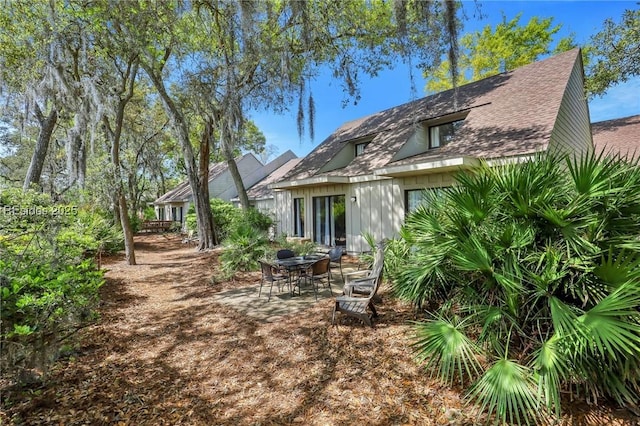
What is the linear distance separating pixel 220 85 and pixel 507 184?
10582mm

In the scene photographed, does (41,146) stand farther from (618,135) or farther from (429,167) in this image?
(618,135)

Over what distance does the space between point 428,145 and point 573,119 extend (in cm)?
464

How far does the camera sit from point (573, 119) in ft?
32.7

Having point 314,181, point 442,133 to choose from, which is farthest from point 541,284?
point 314,181

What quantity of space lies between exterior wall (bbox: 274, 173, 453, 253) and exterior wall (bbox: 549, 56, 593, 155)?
3.37 metres

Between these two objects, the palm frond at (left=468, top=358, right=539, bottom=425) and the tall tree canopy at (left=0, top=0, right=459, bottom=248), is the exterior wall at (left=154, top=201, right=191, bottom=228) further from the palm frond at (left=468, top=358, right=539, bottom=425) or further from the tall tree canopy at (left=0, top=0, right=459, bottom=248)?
the palm frond at (left=468, top=358, right=539, bottom=425)

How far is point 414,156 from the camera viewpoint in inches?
409

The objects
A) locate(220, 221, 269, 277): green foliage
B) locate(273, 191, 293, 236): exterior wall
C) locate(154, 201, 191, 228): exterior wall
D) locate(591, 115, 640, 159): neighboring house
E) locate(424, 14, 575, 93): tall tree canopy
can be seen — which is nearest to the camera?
locate(220, 221, 269, 277): green foliage

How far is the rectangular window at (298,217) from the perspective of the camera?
46.4ft

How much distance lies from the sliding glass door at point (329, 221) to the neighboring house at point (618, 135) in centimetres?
1248

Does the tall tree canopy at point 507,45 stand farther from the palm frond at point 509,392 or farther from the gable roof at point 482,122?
the palm frond at point 509,392

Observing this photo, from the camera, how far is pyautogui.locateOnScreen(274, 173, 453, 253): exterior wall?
9.58m

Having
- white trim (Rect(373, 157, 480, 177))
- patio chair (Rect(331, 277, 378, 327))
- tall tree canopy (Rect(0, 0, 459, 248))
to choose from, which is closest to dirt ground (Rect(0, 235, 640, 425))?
patio chair (Rect(331, 277, 378, 327))

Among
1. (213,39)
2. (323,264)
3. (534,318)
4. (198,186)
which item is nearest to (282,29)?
(213,39)
